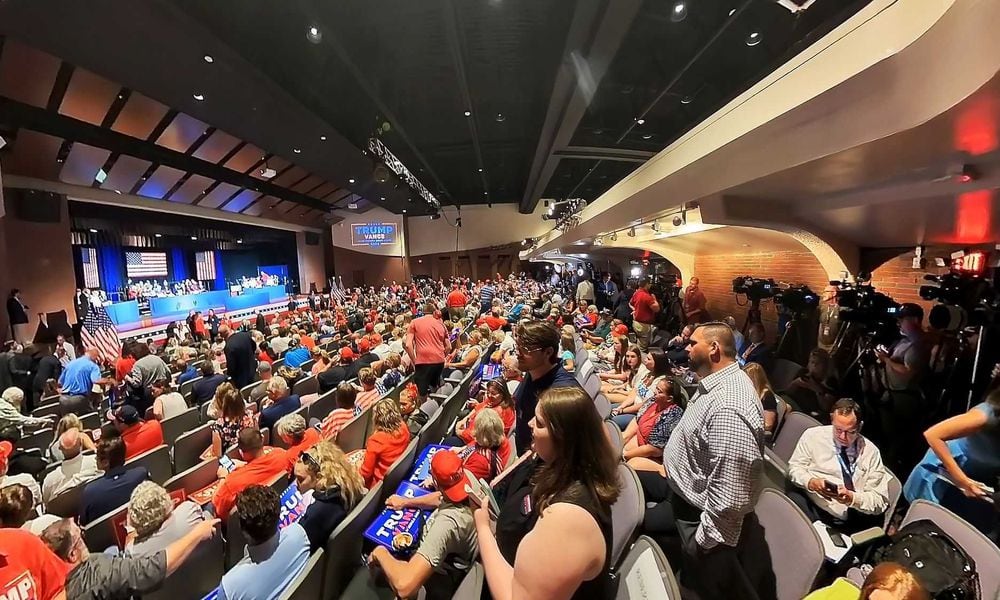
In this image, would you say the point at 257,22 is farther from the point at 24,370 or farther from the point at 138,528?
the point at 24,370

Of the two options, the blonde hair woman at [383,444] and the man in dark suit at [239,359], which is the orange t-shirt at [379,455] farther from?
the man in dark suit at [239,359]

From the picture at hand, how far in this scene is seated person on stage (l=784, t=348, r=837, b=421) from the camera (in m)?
4.05

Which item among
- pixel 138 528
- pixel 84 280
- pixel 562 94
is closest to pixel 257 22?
pixel 562 94

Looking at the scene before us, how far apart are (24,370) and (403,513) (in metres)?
6.91

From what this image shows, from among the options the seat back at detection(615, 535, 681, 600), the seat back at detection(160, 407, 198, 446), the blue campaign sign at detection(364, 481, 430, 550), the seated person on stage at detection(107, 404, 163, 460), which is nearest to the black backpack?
the seat back at detection(615, 535, 681, 600)

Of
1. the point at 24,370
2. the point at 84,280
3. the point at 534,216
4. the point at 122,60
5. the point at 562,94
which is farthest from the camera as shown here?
the point at 534,216

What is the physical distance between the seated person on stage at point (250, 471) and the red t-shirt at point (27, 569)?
2.42ft

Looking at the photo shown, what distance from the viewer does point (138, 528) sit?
212 centimetres

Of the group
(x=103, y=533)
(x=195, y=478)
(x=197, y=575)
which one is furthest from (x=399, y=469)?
(x=103, y=533)

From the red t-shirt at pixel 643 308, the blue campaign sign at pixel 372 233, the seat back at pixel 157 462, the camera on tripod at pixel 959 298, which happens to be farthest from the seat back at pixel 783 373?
the blue campaign sign at pixel 372 233

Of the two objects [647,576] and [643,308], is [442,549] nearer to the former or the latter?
[647,576]

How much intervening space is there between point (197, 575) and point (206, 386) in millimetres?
3592

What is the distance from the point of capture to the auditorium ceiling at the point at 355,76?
4.57 metres

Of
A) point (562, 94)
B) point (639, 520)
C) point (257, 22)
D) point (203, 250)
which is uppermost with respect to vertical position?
point (257, 22)
